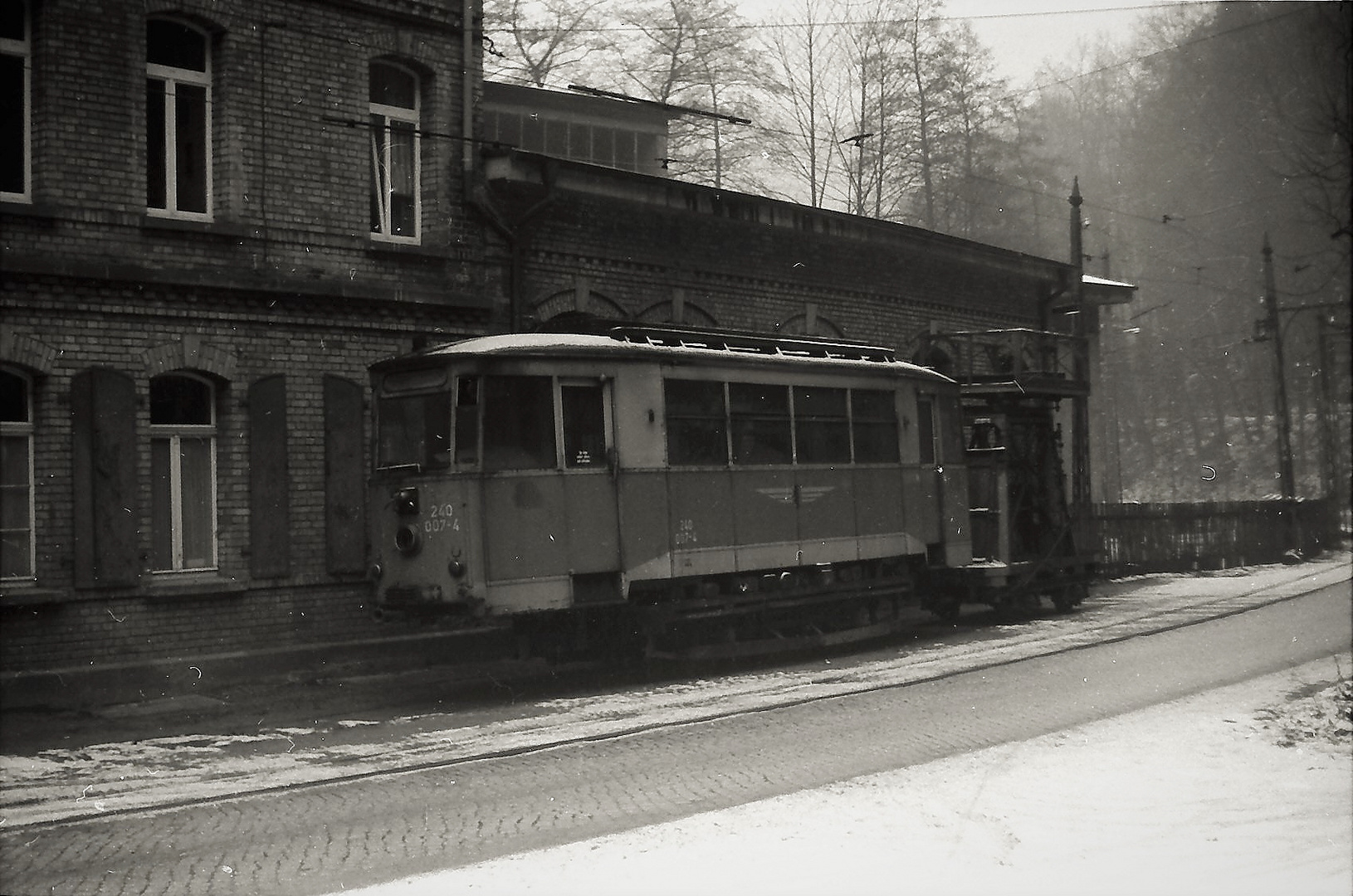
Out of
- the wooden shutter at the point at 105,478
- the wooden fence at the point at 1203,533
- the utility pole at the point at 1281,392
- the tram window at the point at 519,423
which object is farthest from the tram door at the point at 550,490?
the utility pole at the point at 1281,392

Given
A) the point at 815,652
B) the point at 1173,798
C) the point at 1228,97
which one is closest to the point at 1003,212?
the point at 1228,97

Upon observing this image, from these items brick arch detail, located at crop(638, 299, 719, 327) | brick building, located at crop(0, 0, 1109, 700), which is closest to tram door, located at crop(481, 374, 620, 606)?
brick building, located at crop(0, 0, 1109, 700)

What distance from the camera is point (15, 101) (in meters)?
13.3

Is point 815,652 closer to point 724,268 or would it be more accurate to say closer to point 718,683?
point 718,683

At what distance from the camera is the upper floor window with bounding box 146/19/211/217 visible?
14391 mm

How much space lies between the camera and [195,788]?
31.0ft

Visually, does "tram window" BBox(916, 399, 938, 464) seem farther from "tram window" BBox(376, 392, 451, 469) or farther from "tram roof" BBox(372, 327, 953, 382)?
"tram window" BBox(376, 392, 451, 469)

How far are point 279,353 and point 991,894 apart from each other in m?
11.0

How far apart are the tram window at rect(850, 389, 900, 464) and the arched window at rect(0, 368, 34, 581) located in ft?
30.8

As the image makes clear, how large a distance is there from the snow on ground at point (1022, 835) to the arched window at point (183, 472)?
8489mm

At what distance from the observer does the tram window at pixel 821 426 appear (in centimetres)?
1648

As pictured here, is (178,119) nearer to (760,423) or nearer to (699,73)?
(760,423)

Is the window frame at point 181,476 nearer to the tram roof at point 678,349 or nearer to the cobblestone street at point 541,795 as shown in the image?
the tram roof at point 678,349

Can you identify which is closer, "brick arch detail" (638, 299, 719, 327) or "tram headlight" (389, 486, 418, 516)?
"tram headlight" (389, 486, 418, 516)
